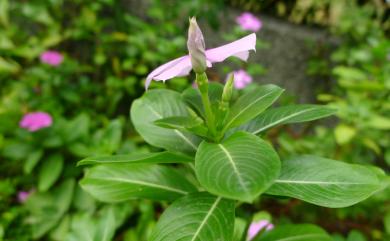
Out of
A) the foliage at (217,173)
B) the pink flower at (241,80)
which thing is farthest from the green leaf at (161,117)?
the pink flower at (241,80)

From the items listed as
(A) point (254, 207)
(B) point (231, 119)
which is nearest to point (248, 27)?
(A) point (254, 207)

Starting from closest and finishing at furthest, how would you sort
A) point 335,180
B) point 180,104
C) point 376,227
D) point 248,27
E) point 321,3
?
point 335,180, point 180,104, point 376,227, point 248,27, point 321,3

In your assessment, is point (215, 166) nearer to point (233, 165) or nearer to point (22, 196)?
point (233, 165)

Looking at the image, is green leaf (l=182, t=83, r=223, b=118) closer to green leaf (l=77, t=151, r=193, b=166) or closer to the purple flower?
green leaf (l=77, t=151, r=193, b=166)

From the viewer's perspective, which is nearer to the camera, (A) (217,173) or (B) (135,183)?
(A) (217,173)

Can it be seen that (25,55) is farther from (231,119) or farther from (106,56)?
(231,119)

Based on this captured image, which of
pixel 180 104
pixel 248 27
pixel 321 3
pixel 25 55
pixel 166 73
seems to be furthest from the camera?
pixel 321 3

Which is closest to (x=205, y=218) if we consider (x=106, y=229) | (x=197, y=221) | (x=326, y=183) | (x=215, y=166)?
(x=197, y=221)
